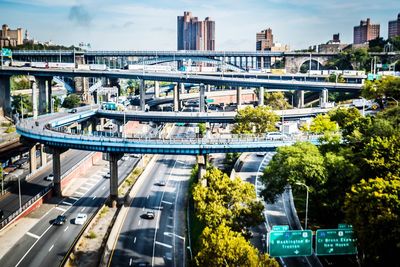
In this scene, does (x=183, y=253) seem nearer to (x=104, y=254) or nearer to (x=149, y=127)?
(x=104, y=254)

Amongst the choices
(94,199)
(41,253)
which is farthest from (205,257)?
(94,199)

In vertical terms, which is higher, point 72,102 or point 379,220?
point 72,102

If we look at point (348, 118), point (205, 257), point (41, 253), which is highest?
point (348, 118)

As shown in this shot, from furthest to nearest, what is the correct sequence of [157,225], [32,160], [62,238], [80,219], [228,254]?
1. [32,160]
2. [80,219]
3. [157,225]
4. [62,238]
5. [228,254]

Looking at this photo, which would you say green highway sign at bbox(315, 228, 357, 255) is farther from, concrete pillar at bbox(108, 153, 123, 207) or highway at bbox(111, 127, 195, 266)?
concrete pillar at bbox(108, 153, 123, 207)

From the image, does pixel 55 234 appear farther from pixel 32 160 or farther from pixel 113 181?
pixel 32 160

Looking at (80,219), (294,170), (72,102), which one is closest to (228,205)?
(294,170)

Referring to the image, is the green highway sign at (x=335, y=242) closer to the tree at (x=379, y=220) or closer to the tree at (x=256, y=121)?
the tree at (x=379, y=220)
